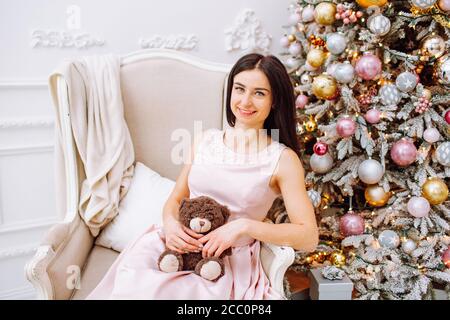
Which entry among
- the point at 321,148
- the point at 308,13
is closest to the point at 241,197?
the point at 321,148

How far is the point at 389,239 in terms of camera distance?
1.81 metres

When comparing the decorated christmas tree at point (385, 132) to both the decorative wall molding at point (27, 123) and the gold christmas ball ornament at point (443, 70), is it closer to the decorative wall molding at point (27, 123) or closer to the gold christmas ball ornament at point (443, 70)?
the gold christmas ball ornament at point (443, 70)

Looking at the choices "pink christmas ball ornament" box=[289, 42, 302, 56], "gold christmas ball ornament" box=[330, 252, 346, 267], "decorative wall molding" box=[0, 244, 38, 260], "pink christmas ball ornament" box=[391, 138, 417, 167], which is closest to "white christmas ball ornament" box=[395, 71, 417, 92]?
"pink christmas ball ornament" box=[391, 138, 417, 167]

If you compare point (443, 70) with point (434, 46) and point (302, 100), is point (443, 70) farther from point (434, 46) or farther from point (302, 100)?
point (302, 100)

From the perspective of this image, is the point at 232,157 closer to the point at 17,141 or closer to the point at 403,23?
the point at 403,23

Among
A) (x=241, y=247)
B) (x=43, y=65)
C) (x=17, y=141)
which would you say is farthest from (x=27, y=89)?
(x=241, y=247)

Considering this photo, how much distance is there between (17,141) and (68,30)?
0.60 meters

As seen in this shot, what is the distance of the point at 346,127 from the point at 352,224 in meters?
0.47

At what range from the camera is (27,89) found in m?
1.96

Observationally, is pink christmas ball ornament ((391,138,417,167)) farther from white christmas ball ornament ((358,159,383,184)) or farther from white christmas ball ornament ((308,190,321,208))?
white christmas ball ornament ((308,190,321,208))

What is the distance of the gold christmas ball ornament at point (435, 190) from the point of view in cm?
172

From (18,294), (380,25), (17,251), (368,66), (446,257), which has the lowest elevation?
(18,294)

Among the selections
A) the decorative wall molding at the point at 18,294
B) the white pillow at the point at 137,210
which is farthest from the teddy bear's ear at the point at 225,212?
the decorative wall molding at the point at 18,294

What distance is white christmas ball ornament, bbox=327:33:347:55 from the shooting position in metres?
1.71
